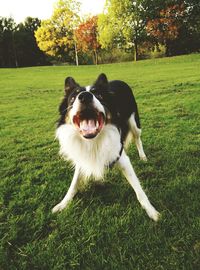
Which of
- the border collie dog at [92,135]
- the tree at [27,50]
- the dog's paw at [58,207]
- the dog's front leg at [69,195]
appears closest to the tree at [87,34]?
the tree at [27,50]

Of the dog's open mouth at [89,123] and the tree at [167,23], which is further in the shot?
the tree at [167,23]

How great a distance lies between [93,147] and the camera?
3195mm

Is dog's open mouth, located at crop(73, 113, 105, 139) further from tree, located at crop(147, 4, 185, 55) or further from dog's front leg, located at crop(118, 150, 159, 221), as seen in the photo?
tree, located at crop(147, 4, 185, 55)

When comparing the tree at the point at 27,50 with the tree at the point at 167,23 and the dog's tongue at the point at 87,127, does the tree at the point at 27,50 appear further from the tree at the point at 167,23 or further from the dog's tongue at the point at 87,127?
the dog's tongue at the point at 87,127

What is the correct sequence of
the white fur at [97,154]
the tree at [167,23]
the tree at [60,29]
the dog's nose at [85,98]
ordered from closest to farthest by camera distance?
the dog's nose at [85,98]
the white fur at [97,154]
the tree at [167,23]
the tree at [60,29]

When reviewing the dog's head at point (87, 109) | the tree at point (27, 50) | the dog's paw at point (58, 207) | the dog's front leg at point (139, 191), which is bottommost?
the dog's paw at point (58, 207)

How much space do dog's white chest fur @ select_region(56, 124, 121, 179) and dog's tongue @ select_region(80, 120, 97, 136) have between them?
0.15m

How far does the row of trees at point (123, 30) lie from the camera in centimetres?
3409

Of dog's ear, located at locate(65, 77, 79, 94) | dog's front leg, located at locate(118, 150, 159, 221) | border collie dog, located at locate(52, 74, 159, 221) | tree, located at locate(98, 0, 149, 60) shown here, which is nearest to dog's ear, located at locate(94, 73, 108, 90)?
→ border collie dog, located at locate(52, 74, 159, 221)

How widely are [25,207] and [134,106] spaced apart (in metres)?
2.45

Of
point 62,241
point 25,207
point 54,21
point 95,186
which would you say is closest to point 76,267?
point 62,241

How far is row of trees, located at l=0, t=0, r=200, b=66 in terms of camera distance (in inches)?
1342

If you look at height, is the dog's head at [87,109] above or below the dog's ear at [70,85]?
below

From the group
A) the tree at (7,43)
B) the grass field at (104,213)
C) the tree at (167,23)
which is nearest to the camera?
the grass field at (104,213)
